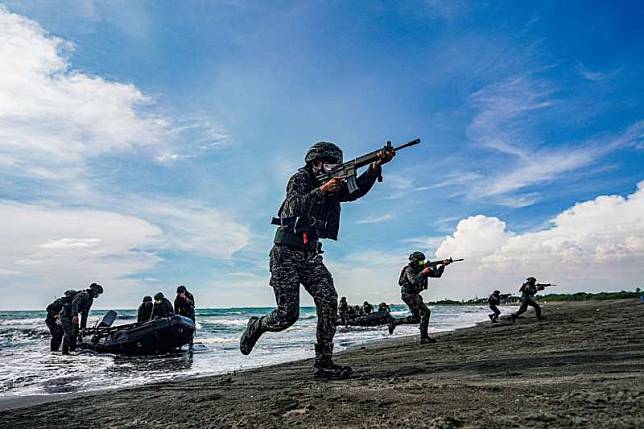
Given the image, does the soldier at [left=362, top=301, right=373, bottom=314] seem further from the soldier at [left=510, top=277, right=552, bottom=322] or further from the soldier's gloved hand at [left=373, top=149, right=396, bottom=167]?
the soldier's gloved hand at [left=373, top=149, right=396, bottom=167]

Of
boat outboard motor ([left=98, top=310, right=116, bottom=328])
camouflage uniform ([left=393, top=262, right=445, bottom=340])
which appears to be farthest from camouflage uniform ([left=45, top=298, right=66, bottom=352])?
camouflage uniform ([left=393, top=262, right=445, bottom=340])

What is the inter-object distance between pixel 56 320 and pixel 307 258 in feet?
48.7

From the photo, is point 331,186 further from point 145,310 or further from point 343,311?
point 343,311

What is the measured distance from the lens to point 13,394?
7.06 m

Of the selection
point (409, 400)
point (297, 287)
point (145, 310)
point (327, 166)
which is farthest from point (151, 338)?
point (409, 400)

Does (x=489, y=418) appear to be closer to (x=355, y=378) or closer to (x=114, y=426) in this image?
(x=355, y=378)

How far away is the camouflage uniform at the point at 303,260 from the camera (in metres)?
5.30

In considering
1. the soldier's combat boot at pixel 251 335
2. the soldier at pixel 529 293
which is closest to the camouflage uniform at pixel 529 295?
the soldier at pixel 529 293

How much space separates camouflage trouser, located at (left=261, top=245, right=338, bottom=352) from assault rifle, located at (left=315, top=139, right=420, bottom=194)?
3.04ft

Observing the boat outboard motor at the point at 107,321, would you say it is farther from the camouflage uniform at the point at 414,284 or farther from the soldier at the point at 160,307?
Result: the camouflage uniform at the point at 414,284

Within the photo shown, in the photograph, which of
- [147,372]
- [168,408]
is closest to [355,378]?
[168,408]

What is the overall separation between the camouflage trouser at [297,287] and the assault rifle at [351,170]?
36.5 inches

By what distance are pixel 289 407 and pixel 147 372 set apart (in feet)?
23.0

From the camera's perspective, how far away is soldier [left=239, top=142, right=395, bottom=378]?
5270 mm
